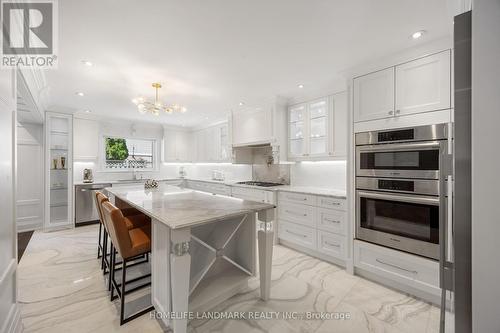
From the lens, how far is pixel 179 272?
1.46 metres

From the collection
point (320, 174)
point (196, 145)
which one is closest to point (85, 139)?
point (196, 145)

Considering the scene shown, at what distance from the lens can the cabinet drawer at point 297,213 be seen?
304 cm

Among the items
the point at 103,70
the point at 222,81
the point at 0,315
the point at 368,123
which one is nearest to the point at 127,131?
the point at 103,70

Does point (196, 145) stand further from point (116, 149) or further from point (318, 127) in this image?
point (318, 127)

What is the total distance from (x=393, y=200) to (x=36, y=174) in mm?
6439

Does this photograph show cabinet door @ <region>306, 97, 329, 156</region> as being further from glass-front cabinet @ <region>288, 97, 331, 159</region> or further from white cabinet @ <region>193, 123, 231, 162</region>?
white cabinet @ <region>193, 123, 231, 162</region>

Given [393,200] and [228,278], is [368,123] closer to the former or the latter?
[393,200]

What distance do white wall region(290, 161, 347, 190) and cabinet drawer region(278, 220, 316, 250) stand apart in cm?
82

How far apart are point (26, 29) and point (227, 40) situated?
1608 millimetres

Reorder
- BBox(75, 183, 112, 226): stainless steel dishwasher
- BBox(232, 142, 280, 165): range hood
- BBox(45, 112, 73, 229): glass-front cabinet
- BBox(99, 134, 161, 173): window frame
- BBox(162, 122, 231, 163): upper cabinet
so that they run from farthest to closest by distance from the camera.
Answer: BBox(162, 122, 231, 163): upper cabinet
BBox(99, 134, 161, 173): window frame
BBox(75, 183, 112, 226): stainless steel dishwasher
BBox(232, 142, 280, 165): range hood
BBox(45, 112, 73, 229): glass-front cabinet

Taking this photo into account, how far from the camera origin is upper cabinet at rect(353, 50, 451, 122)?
195 centimetres

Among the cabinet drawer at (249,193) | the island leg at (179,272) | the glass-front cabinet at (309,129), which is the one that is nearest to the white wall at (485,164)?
the island leg at (179,272)

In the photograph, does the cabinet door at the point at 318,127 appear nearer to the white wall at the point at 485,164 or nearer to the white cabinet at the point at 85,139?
the white wall at the point at 485,164

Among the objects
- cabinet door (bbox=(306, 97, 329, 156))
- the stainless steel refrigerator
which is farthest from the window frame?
the stainless steel refrigerator
